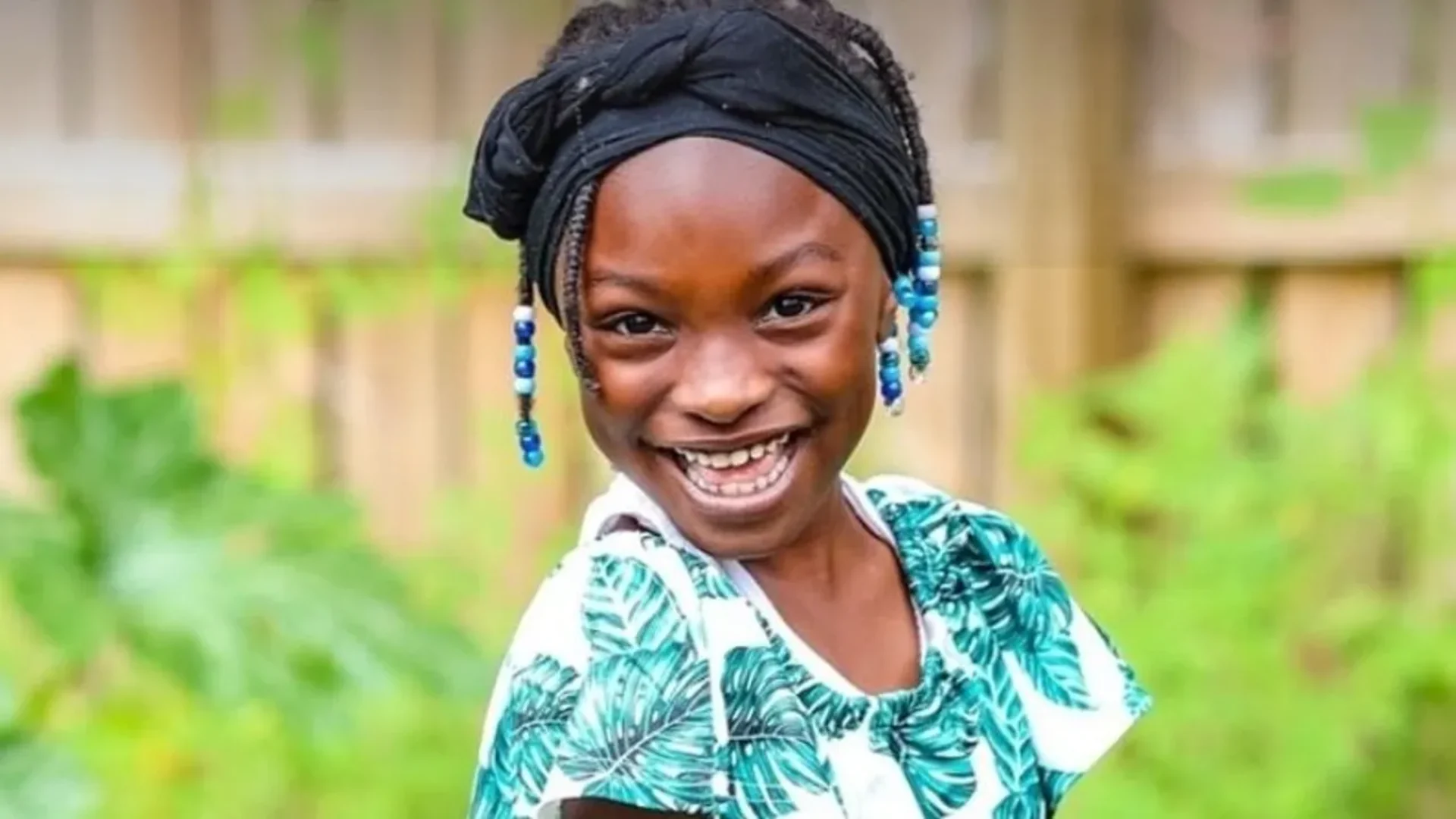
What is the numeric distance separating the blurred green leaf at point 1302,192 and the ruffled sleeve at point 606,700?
247 cm

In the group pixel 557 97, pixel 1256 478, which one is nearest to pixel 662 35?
pixel 557 97

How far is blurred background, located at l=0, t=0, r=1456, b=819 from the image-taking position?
12.1ft

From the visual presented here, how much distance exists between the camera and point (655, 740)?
1587 millimetres

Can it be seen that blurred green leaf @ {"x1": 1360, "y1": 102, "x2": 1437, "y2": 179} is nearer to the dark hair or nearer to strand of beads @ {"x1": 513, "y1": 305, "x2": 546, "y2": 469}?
the dark hair

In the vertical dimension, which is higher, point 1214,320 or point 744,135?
point 744,135

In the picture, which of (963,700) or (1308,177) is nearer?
(963,700)

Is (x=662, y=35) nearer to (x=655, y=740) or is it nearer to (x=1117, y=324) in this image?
(x=655, y=740)

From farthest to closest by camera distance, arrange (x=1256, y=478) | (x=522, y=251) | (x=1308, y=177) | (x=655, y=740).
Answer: (x=1308, y=177) → (x=1256, y=478) → (x=522, y=251) → (x=655, y=740)

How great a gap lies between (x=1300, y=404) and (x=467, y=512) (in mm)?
1327

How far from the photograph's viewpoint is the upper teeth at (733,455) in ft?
5.41

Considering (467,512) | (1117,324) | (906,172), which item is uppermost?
(906,172)

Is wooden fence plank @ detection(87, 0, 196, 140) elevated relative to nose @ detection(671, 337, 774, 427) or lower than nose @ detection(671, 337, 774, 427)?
elevated

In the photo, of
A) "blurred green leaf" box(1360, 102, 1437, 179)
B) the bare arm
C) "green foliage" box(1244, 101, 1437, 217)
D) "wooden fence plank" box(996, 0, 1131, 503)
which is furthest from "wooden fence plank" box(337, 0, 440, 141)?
the bare arm

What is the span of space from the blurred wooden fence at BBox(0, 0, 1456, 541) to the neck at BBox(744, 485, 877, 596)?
2.23 m
